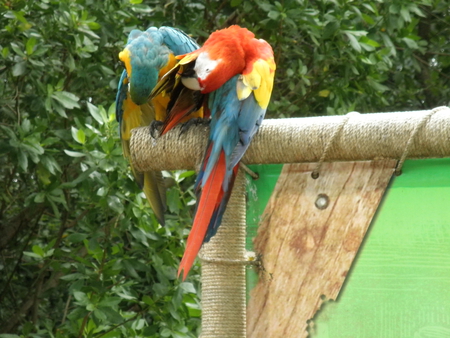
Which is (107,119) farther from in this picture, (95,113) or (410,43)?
(410,43)

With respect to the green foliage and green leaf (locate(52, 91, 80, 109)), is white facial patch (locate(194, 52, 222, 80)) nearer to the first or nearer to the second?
the green foliage

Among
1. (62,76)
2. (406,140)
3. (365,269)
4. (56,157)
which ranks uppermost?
(406,140)

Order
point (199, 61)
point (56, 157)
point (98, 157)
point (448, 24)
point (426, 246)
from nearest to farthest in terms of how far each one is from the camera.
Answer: point (426, 246) → point (199, 61) → point (98, 157) → point (56, 157) → point (448, 24)

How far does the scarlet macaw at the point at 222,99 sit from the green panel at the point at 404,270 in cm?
Result: 23

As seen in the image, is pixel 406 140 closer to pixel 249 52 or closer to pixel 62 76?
pixel 249 52

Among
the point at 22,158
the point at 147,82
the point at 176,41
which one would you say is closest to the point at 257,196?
the point at 147,82

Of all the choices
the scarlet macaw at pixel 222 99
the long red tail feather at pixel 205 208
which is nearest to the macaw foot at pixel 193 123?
the scarlet macaw at pixel 222 99

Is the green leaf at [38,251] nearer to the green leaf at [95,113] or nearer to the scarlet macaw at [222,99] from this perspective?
the green leaf at [95,113]

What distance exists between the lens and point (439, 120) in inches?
36.1

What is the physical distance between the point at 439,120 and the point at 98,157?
119cm

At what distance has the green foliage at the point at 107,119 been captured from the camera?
1.97 meters

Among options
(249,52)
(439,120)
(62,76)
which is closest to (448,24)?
(62,76)

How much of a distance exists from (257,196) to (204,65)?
1.06ft

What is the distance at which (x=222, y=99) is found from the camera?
4.00 feet
